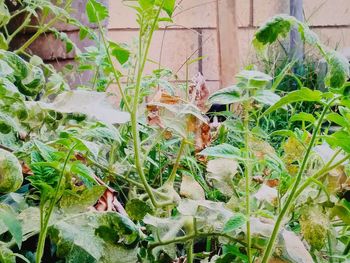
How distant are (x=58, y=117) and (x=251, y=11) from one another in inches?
79.3

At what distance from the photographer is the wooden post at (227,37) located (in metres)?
1.78

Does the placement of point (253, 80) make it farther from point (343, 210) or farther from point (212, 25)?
point (212, 25)

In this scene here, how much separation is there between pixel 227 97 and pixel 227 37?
1293mm

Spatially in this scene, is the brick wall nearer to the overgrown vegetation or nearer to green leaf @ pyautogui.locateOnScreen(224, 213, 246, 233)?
the overgrown vegetation

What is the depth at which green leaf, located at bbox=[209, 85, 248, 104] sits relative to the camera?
53 centimetres

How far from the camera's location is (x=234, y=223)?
0.46 m

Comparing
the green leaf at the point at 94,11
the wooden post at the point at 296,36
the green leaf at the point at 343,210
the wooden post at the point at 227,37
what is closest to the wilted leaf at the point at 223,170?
the green leaf at the point at 343,210

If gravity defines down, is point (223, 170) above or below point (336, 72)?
below

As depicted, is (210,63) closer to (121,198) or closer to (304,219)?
(121,198)

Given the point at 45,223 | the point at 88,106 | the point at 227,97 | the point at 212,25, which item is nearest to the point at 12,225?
the point at 45,223

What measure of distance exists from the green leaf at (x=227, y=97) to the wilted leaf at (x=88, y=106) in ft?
0.29

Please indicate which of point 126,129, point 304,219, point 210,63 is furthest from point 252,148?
point 210,63

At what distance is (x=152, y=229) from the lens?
1.67 ft

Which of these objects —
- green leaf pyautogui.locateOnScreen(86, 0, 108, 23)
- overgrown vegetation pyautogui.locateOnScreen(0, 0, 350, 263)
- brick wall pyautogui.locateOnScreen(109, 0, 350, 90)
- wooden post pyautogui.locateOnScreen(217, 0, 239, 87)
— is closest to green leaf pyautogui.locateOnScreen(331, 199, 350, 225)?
overgrown vegetation pyautogui.locateOnScreen(0, 0, 350, 263)
